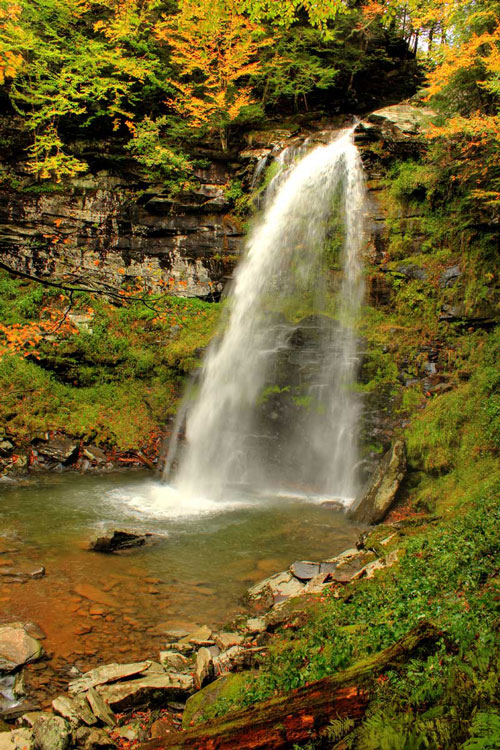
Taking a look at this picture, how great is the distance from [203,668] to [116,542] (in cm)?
352

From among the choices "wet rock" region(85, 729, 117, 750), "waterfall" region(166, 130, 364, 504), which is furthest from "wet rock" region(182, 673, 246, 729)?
"waterfall" region(166, 130, 364, 504)

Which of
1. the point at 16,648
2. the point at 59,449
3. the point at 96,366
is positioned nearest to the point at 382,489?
the point at 16,648

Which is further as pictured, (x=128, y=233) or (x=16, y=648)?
(x=128, y=233)

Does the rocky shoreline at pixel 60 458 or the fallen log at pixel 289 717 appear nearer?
the fallen log at pixel 289 717

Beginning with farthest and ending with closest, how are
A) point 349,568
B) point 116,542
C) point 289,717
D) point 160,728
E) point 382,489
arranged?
point 382,489, point 116,542, point 349,568, point 160,728, point 289,717

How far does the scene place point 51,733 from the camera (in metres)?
2.84

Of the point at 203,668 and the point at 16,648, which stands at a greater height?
the point at 203,668

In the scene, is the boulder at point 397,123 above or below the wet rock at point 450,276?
above

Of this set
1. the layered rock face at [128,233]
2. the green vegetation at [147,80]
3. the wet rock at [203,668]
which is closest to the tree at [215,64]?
the green vegetation at [147,80]

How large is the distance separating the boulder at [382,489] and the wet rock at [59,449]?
706 cm

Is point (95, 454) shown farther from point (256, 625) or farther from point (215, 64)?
point (215, 64)

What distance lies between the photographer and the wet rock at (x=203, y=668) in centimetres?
341

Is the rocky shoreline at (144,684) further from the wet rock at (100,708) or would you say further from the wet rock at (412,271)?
the wet rock at (412,271)

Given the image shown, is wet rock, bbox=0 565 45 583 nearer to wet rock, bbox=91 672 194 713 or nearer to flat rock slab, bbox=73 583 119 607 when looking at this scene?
flat rock slab, bbox=73 583 119 607
